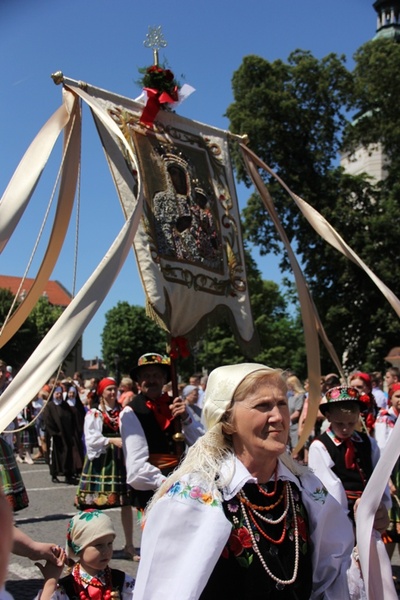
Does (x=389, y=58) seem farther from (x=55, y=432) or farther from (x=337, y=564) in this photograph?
(x=337, y=564)

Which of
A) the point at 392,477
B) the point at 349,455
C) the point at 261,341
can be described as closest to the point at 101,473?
the point at 392,477

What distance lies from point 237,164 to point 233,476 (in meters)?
22.7

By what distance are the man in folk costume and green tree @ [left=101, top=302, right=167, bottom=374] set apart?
62.0 metres

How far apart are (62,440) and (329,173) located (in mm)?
16007

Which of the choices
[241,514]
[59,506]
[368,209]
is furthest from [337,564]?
[368,209]

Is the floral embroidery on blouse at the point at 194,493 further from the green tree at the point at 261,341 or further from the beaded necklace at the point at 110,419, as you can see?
the green tree at the point at 261,341

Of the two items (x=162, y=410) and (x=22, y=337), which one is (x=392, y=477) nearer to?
(x=162, y=410)

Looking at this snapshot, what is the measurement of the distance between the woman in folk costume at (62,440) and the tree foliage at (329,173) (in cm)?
1346

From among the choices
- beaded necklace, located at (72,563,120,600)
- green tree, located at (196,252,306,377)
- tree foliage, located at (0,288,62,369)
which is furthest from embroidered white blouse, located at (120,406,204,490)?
tree foliage, located at (0,288,62,369)

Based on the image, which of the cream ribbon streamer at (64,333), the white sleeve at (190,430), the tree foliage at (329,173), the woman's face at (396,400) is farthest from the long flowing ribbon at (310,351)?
the tree foliage at (329,173)

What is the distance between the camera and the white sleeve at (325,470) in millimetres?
4932

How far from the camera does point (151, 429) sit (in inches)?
209

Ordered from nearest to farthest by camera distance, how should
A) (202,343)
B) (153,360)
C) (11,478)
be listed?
(153,360), (11,478), (202,343)

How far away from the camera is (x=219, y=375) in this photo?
280 centimetres
